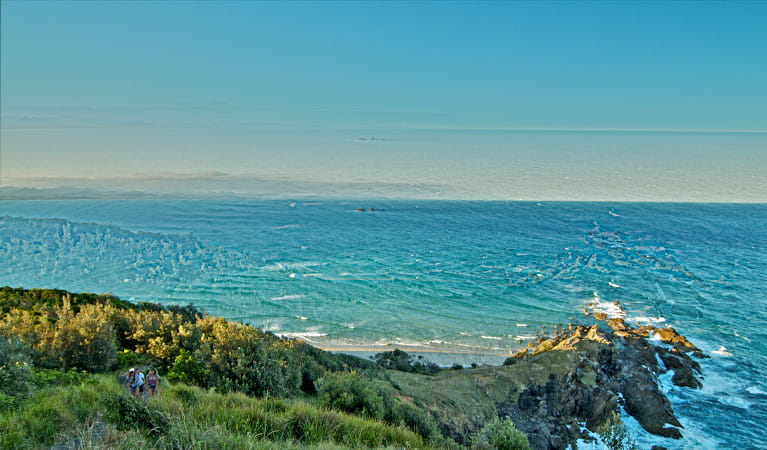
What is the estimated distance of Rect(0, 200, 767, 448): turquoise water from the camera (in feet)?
95.0

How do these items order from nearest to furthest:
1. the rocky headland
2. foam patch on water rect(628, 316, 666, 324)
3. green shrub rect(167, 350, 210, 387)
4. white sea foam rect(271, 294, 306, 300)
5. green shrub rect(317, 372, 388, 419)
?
green shrub rect(317, 372, 388, 419) < green shrub rect(167, 350, 210, 387) < the rocky headland < foam patch on water rect(628, 316, 666, 324) < white sea foam rect(271, 294, 306, 300)

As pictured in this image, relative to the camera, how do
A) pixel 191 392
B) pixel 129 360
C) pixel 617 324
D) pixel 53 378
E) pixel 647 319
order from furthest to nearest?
1. pixel 647 319
2. pixel 617 324
3. pixel 129 360
4. pixel 53 378
5. pixel 191 392

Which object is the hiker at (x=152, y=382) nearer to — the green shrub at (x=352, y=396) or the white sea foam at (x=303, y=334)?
the green shrub at (x=352, y=396)

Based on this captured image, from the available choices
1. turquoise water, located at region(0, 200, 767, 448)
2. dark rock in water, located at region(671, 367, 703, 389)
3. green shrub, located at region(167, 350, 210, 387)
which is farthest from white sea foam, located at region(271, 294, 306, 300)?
dark rock in water, located at region(671, 367, 703, 389)

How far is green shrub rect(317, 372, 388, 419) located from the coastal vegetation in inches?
1.6

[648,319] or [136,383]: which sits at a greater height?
[136,383]

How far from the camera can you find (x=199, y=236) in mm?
46188

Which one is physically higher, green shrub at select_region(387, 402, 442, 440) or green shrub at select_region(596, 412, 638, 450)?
green shrub at select_region(387, 402, 442, 440)

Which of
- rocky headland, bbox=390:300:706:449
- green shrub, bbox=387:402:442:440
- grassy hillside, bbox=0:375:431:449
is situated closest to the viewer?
grassy hillside, bbox=0:375:431:449

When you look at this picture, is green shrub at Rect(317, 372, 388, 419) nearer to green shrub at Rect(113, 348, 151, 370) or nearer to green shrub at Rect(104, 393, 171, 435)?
green shrub at Rect(104, 393, 171, 435)

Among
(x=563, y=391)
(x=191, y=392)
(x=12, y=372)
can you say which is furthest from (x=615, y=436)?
(x=12, y=372)

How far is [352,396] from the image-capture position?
12.7 metres

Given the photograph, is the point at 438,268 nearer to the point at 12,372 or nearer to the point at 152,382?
the point at 152,382

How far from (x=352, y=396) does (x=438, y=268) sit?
92.8ft
